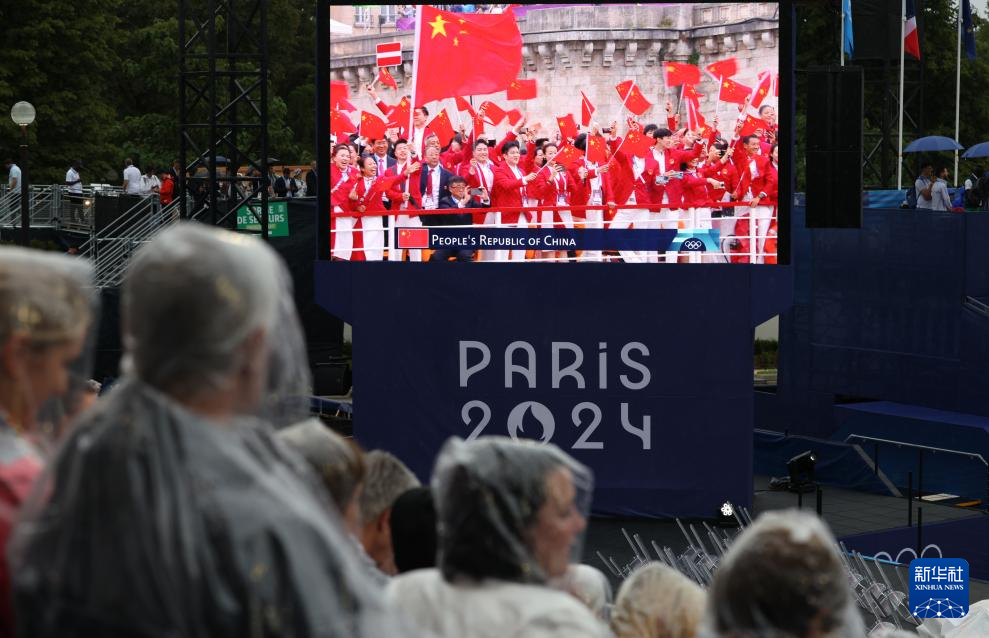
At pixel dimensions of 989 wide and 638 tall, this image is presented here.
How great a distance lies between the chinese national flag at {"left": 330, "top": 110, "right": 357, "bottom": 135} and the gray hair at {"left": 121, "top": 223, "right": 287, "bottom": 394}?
36.5 ft

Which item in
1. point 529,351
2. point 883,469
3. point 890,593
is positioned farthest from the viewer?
point 883,469

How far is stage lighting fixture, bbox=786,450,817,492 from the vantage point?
51.8 feet

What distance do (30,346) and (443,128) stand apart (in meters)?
10.6

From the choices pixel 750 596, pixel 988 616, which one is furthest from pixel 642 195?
pixel 750 596

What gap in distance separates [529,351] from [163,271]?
38.4 ft

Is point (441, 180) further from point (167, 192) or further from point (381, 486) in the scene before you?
point (167, 192)

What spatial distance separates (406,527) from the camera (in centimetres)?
337

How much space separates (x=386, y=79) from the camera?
12.6m

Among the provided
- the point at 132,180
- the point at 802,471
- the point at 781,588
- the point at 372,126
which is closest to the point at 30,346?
the point at 781,588

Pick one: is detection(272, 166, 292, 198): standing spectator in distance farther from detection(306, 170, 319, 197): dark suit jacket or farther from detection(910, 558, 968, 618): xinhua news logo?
detection(910, 558, 968, 618): xinhua news logo

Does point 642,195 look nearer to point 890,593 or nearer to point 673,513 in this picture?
point 673,513

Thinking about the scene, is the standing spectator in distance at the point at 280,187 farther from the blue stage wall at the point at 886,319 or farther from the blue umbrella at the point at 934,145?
the blue umbrella at the point at 934,145

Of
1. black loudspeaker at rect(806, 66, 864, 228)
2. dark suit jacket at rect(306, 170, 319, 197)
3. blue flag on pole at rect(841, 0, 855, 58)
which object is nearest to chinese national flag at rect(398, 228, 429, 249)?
black loudspeaker at rect(806, 66, 864, 228)

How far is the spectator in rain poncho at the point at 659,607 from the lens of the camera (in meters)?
2.94
